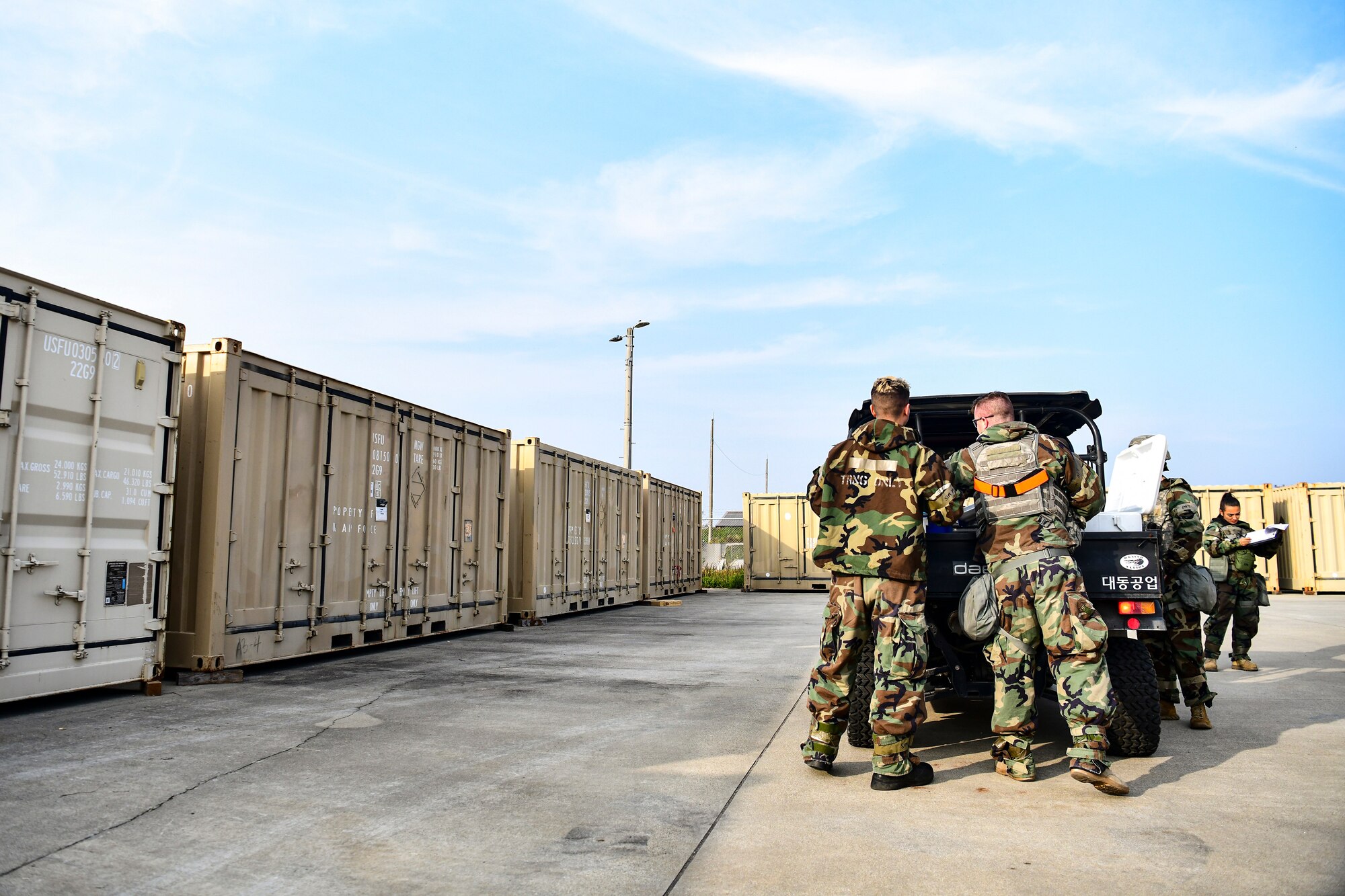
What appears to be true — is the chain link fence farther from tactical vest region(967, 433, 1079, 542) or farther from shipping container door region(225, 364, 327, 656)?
tactical vest region(967, 433, 1079, 542)

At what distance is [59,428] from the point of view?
19.1ft

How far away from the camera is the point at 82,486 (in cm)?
593

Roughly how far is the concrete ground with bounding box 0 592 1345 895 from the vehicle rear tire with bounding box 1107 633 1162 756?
0.42ft

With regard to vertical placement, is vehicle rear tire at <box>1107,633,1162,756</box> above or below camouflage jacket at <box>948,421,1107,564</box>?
below

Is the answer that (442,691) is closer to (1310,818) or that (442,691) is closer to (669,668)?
(669,668)

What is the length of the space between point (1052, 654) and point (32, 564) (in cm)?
603

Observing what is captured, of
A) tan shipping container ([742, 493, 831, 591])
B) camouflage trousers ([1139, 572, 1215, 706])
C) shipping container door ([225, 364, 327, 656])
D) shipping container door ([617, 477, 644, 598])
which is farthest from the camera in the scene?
tan shipping container ([742, 493, 831, 591])

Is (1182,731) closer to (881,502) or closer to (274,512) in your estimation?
(881,502)

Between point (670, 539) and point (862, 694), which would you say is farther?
point (670, 539)

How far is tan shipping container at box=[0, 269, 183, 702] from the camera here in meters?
5.48

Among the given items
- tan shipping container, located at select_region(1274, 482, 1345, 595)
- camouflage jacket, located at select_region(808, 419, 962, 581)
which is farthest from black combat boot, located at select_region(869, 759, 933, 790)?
tan shipping container, located at select_region(1274, 482, 1345, 595)

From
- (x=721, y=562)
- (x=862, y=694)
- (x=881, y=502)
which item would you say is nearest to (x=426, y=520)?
(x=862, y=694)

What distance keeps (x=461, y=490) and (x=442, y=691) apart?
4405mm

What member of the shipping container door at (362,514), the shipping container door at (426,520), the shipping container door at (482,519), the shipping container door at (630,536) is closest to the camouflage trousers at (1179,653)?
the shipping container door at (362,514)
